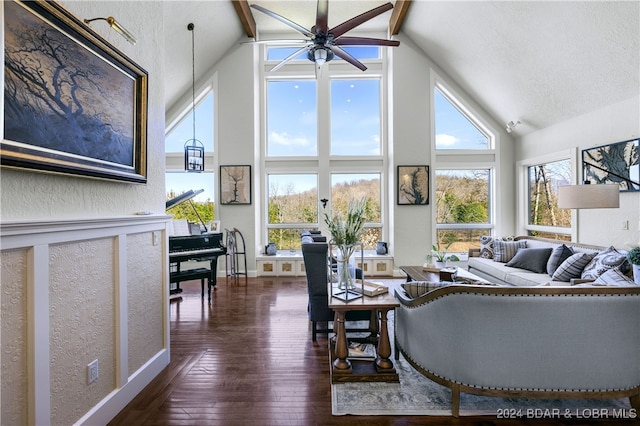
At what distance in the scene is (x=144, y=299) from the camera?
2271mm

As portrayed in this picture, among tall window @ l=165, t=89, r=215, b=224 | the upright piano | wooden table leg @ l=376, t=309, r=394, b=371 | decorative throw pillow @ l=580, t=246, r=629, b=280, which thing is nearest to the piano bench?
the upright piano

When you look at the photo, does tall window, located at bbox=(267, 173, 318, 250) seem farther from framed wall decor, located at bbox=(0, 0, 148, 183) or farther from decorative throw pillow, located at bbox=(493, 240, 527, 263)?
framed wall decor, located at bbox=(0, 0, 148, 183)

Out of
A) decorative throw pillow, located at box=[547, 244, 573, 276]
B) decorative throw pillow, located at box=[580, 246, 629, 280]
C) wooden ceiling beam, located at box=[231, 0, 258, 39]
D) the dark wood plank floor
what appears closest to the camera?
the dark wood plank floor

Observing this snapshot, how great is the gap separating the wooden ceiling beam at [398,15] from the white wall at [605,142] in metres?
3.35

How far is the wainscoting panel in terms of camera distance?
1.34 meters

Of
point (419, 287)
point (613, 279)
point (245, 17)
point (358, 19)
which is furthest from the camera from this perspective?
point (245, 17)

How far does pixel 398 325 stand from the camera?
2.46 metres

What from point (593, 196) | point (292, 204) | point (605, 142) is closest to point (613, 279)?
point (593, 196)

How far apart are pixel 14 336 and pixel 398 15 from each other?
21.3 feet

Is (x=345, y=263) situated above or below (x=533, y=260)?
above

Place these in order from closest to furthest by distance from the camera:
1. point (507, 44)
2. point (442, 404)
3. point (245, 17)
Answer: point (442, 404)
point (507, 44)
point (245, 17)

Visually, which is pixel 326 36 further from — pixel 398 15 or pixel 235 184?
pixel 235 184

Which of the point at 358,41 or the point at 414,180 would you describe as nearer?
the point at 358,41

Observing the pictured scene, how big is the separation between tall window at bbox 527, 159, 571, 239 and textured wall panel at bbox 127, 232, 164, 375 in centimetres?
595
